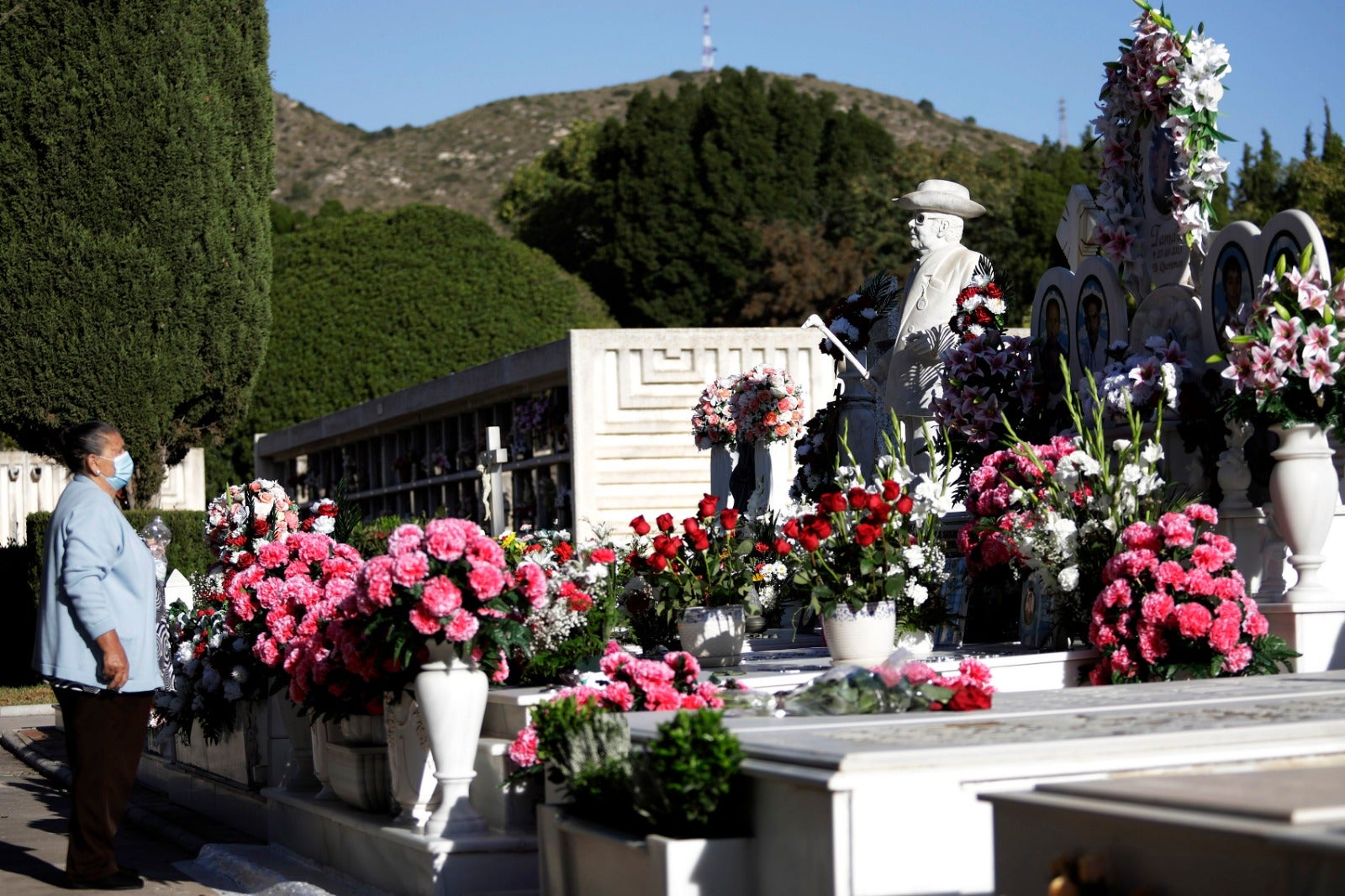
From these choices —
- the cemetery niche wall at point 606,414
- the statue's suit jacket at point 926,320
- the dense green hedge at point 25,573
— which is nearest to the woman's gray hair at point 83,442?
the statue's suit jacket at point 926,320

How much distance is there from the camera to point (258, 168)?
2002 centimetres

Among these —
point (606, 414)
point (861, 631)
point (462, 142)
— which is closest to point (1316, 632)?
point (861, 631)

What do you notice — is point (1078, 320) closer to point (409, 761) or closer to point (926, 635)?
point (926, 635)

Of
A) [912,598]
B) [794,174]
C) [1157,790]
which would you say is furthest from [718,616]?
[794,174]

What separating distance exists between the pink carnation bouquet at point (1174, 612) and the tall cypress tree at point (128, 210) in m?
14.9

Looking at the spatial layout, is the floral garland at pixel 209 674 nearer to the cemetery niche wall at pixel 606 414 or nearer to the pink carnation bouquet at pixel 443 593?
the pink carnation bouquet at pixel 443 593

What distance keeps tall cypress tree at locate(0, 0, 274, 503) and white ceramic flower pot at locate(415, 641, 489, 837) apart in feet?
47.2

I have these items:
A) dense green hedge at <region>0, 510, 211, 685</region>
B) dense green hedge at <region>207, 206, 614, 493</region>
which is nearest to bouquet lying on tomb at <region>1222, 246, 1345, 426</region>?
dense green hedge at <region>0, 510, 211, 685</region>

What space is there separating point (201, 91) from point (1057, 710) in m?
16.2

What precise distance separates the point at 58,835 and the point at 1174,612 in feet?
18.0

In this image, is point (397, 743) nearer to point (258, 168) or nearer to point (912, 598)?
point (912, 598)

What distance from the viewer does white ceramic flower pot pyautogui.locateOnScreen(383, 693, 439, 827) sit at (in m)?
5.88

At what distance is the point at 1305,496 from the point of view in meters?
6.57

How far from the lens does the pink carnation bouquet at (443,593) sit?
17.7 ft
